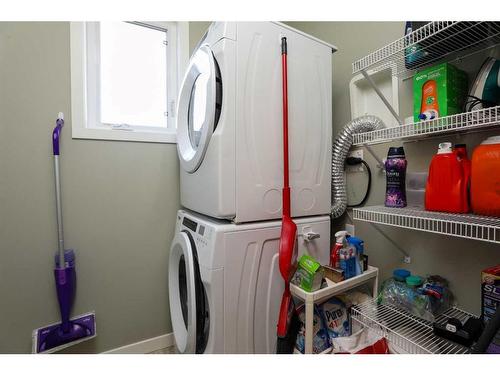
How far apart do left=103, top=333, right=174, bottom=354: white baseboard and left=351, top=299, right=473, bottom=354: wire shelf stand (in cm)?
128

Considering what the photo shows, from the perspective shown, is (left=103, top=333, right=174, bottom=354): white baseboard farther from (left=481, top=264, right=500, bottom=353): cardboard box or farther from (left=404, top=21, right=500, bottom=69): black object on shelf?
(left=404, top=21, right=500, bottom=69): black object on shelf

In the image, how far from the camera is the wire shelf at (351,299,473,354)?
825mm

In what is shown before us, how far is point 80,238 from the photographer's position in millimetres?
1399

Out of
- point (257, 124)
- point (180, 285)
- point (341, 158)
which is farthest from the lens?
point (180, 285)

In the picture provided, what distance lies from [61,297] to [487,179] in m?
1.98

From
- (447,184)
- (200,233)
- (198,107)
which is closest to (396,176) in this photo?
(447,184)

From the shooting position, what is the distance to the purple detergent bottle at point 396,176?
99cm

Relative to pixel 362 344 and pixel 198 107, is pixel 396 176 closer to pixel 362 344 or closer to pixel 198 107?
pixel 362 344

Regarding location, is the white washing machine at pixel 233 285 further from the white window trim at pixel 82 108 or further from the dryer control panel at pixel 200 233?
the white window trim at pixel 82 108

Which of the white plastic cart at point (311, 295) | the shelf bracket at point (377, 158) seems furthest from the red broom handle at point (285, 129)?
the shelf bracket at point (377, 158)

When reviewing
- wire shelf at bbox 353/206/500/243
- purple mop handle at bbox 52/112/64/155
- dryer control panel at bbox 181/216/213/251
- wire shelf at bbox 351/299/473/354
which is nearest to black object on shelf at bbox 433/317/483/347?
wire shelf at bbox 351/299/473/354

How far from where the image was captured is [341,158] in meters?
1.33

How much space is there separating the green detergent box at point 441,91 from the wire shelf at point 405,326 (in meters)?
0.82

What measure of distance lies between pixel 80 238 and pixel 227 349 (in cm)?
109
